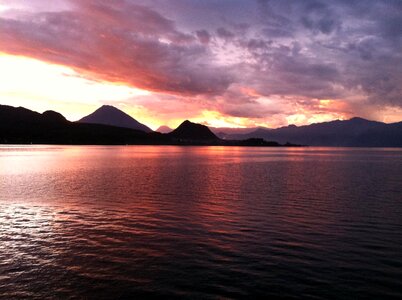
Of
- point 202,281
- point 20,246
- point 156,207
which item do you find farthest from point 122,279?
point 156,207

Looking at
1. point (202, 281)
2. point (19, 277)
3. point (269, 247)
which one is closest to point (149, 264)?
point (202, 281)

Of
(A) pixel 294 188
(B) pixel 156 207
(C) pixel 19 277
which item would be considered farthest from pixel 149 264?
(A) pixel 294 188

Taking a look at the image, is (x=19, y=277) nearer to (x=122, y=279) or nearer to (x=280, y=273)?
(x=122, y=279)

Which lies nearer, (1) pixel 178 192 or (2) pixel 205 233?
(2) pixel 205 233

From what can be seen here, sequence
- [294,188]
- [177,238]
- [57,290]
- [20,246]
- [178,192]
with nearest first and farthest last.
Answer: [57,290], [20,246], [177,238], [178,192], [294,188]

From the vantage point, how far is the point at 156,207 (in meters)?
46.4

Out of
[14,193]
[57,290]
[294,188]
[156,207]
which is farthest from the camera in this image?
[294,188]

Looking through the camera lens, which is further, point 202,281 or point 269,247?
point 269,247

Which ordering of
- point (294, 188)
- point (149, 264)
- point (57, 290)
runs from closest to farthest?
point (57, 290) → point (149, 264) → point (294, 188)

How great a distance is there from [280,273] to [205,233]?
11414 mm

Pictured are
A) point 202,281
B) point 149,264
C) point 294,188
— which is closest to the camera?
point 202,281

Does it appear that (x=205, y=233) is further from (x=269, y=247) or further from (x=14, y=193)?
(x=14, y=193)

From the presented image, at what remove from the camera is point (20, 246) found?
91.1ft

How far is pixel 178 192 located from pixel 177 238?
98.8 feet
